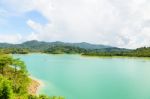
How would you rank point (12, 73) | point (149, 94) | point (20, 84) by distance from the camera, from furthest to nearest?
point (149, 94)
point (12, 73)
point (20, 84)

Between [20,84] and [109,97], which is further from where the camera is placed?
[109,97]

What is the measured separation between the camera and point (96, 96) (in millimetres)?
36125

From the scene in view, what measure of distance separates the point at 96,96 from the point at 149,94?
25.7ft

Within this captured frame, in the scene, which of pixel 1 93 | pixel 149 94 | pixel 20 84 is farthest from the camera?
pixel 149 94

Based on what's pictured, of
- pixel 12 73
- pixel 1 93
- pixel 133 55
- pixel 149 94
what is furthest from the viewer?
pixel 133 55

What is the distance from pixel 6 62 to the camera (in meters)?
33.3

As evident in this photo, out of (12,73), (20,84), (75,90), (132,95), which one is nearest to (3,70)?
(12,73)

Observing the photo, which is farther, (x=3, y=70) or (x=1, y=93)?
(x=3, y=70)

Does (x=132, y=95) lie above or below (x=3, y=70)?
below

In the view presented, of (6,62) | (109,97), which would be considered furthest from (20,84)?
(109,97)

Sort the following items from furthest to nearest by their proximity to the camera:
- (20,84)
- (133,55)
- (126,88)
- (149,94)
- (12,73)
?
(133,55), (126,88), (149,94), (12,73), (20,84)

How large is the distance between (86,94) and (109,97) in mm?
3265

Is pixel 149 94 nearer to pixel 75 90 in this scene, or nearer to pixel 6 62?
pixel 75 90

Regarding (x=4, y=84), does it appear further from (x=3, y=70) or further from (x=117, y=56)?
(x=117, y=56)
